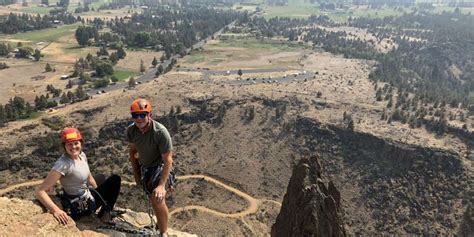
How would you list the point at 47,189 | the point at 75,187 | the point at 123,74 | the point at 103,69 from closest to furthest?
1. the point at 47,189
2. the point at 75,187
3. the point at 103,69
4. the point at 123,74

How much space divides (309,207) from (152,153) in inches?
1105

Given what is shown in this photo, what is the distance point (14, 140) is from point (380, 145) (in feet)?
261

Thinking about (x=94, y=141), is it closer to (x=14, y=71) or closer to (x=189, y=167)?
(x=189, y=167)

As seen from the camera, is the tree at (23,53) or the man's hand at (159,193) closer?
the man's hand at (159,193)

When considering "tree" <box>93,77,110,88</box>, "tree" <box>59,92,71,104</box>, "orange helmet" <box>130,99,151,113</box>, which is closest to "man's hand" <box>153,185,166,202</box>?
"orange helmet" <box>130,99,151,113</box>

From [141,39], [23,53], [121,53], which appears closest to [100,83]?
[121,53]

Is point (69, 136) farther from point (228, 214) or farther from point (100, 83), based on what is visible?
point (100, 83)

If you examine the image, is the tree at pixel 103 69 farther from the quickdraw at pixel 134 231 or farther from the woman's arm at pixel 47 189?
the woman's arm at pixel 47 189

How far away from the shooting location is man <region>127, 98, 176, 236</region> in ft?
52.1

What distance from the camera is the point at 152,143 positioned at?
16703 millimetres

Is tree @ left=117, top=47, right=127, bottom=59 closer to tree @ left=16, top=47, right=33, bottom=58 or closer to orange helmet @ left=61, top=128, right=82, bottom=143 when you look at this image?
tree @ left=16, top=47, right=33, bottom=58

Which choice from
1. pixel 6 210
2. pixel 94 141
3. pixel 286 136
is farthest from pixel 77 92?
pixel 6 210

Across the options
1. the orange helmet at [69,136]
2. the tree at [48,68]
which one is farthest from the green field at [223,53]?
the orange helmet at [69,136]

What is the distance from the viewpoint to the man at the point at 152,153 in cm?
1588
